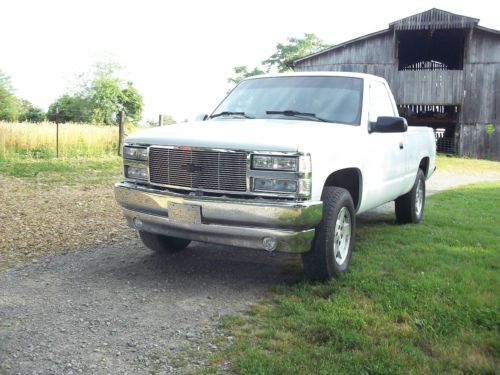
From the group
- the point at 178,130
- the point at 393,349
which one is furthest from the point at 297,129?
the point at 393,349

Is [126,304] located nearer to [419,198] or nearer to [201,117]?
[201,117]

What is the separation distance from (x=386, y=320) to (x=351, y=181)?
1889mm

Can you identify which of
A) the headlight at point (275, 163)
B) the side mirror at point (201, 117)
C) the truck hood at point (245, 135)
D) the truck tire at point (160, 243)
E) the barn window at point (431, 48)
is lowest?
the truck tire at point (160, 243)

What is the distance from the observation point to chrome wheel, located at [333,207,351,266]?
4702 mm

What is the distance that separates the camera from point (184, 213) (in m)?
4.33

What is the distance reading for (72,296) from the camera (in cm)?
425

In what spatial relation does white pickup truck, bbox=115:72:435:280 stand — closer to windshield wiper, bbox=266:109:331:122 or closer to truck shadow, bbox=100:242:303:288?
windshield wiper, bbox=266:109:331:122

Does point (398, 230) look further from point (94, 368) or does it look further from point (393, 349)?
point (94, 368)

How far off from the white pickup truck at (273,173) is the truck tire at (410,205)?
158cm

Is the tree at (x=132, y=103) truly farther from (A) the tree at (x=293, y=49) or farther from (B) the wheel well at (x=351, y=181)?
(B) the wheel well at (x=351, y=181)

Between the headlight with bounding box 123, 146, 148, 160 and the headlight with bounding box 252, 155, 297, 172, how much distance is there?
3.68ft

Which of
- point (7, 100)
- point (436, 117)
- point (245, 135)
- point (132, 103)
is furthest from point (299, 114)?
point (7, 100)

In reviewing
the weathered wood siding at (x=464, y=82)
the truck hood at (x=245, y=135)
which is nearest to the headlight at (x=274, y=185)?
the truck hood at (x=245, y=135)

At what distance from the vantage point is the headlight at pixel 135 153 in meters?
4.70
